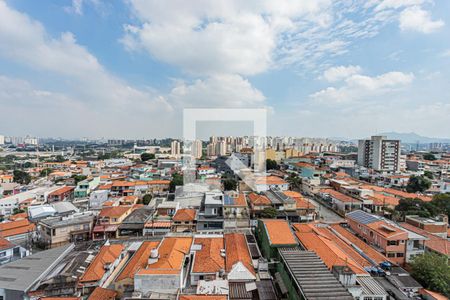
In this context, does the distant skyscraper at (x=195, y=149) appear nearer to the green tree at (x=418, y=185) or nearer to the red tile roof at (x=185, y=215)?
the red tile roof at (x=185, y=215)

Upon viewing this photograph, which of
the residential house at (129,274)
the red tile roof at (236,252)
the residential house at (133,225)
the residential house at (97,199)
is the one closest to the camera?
the residential house at (129,274)

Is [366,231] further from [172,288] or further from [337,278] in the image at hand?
[172,288]

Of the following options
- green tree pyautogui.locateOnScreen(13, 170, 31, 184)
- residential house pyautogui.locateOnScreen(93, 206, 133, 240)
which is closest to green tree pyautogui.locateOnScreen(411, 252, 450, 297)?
residential house pyautogui.locateOnScreen(93, 206, 133, 240)

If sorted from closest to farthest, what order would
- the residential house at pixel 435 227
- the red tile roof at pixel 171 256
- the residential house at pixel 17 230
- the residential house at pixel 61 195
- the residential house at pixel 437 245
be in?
the red tile roof at pixel 171 256, the residential house at pixel 437 245, the residential house at pixel 435 227, the residential house at pixel 17 230, the residential house at pixel 61 195

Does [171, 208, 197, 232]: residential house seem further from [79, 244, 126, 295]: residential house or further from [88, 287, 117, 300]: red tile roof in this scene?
[88, 287, 117, 300]: red tile roof

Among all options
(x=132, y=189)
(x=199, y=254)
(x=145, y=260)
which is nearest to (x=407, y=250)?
(x=199, y=254)

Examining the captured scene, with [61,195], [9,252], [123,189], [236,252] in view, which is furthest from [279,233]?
[61,195]

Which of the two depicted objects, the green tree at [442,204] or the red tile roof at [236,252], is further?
the green tree at [442,204]

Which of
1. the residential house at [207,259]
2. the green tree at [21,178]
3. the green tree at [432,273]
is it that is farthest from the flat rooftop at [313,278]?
the green tree at [21,178]

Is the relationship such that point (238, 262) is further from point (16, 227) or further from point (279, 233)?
point (16, 227)
